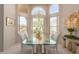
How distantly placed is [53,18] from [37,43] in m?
0.58

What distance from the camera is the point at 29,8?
95.3 inches

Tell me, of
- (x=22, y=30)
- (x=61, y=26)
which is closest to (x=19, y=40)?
(x=22, y=30)

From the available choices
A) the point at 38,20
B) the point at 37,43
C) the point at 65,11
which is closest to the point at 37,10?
the point at 38,20

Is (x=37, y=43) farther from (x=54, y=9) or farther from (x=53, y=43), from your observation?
(x=54, y=9)

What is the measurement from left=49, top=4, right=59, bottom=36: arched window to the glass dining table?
167 mm

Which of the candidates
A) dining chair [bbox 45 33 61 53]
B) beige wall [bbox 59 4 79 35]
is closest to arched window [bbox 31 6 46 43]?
dining chair [bbox 45 33 61 53]

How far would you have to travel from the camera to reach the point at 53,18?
2432 millimetres

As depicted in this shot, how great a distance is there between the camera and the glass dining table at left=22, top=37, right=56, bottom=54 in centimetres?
241

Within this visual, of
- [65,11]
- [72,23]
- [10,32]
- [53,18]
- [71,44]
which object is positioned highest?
[65,11]

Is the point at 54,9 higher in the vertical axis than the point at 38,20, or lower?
higher

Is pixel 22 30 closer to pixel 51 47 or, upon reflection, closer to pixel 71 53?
pixel 51 47

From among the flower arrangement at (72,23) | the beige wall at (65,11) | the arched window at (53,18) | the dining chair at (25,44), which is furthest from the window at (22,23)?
the flower arrangement at (72,23)

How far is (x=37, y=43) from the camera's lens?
242 centimetres

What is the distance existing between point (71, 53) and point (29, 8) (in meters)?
1.19
